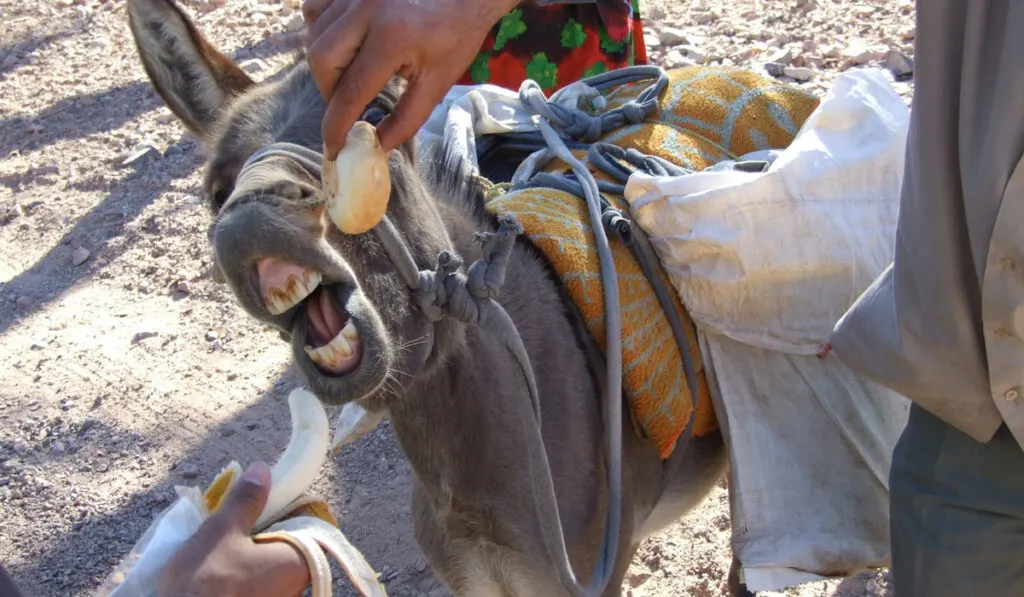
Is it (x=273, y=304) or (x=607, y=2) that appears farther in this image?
(x=607, y=2)

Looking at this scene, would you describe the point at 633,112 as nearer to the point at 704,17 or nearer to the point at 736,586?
the point at 736,586

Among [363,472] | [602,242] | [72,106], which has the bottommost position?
[363,472]

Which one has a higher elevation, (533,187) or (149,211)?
(533,187)

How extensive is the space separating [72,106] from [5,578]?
231 inches

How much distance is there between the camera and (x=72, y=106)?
6.57m

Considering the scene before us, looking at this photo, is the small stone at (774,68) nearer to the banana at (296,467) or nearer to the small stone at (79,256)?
the small stone at (79,256)

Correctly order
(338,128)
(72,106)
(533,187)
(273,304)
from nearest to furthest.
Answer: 1. (338,128)
2. (273,304)
3. (533,187)
4. (72,106)

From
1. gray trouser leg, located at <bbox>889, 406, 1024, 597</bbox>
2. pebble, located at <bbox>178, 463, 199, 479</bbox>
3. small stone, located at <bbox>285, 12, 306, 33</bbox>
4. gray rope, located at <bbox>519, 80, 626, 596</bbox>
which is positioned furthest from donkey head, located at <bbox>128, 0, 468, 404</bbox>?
small stone, located at <bbox>285, 12, 306, 33</bbox>

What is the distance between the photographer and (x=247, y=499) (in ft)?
5.22

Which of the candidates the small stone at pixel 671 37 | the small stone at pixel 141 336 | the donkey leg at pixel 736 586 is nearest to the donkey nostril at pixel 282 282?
the donkey leg at pixel 736 586

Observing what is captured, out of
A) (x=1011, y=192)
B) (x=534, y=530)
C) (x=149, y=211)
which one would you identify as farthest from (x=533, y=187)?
(x=149, y=211)

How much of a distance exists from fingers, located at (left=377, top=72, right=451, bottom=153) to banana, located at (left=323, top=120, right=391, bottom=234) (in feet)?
0.07

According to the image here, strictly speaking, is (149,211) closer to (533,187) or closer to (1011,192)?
(533,187)

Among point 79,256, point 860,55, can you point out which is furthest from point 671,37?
point 79,256
